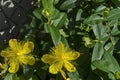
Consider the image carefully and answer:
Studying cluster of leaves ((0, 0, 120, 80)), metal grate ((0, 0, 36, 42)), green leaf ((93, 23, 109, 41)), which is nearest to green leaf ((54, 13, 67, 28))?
cluster of leaves ((0, 0, 120, 80))

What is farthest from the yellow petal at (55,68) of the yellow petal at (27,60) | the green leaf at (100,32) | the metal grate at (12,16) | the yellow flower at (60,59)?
the metal grate at (12,16)

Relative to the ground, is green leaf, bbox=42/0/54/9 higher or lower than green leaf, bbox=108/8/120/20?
higher

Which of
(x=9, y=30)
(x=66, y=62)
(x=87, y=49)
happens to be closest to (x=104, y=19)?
(x=87, y=49)

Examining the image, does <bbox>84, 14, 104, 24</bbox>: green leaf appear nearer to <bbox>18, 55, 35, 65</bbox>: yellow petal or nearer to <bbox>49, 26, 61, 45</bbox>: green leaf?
<bbox>49, 26, 61, 45</bbox>: green leaf

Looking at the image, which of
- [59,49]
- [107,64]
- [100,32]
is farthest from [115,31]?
[59,49]

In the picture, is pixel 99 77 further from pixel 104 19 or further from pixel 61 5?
pixel 61 5

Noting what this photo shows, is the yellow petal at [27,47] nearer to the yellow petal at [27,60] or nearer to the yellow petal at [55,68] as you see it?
the yellow petal at [27,60]
